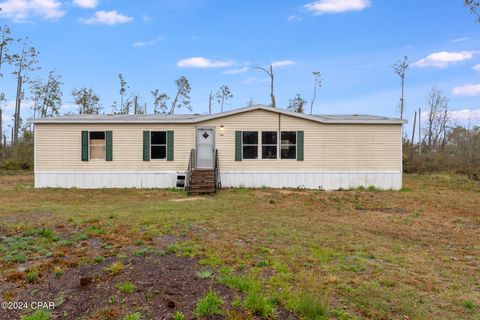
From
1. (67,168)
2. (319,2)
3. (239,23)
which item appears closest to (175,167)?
(67,168)

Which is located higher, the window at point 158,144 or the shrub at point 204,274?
the window at point 158,144

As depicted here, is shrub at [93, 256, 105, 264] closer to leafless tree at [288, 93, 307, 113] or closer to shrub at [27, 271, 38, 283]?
shrub at [27, 271, 38, 283]

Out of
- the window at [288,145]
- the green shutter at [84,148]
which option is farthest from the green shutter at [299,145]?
the green shutter at [84,148]

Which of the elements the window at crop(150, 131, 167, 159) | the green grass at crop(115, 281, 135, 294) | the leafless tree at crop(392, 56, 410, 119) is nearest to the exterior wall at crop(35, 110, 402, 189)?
the window at crop(150, 131, 167, 159)

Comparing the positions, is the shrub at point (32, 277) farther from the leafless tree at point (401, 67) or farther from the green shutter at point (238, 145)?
the leafless tree at point (401, 67)

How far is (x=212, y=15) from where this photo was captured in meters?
15.9

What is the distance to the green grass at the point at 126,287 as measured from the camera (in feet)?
11.4

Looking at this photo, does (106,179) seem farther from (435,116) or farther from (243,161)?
(435,116)

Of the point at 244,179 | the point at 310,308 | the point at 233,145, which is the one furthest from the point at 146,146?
the point at 310,308

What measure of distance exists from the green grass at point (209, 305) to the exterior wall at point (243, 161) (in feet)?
34.7

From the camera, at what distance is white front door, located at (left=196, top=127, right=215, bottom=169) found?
13898 millimetres

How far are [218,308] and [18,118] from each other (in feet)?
94.8

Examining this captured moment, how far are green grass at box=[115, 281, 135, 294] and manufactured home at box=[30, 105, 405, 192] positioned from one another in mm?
9815

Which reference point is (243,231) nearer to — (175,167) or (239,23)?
(175,167)
